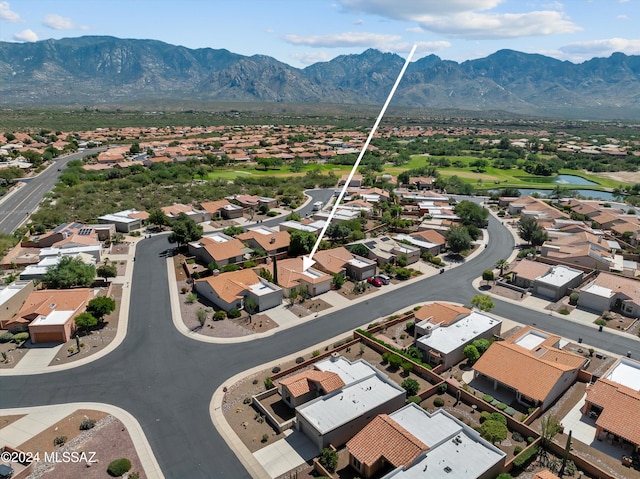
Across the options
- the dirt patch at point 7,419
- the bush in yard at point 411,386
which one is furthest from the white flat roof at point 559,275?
the dirt patch at point 7,419

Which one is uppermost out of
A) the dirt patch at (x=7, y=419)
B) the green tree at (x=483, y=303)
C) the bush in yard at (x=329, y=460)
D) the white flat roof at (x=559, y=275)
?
the white flat roof at (x=559, y=275)

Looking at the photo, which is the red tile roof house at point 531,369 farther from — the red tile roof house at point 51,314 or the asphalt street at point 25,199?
the asphalt street at point 25,199

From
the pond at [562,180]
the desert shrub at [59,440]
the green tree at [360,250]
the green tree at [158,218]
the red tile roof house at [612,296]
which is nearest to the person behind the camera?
the desert shrub at [59,440]

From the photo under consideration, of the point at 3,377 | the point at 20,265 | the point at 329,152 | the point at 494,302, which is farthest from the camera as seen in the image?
the point at 329,152

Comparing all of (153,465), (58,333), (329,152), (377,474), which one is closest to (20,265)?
(58,333)

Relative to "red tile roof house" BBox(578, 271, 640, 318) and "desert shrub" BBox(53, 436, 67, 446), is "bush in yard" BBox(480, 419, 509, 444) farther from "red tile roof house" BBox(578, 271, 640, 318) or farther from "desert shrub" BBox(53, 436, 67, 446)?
"desert shrub" BBox(53, 436, 67, 446)

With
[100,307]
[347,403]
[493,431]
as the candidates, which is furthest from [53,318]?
[493,431]

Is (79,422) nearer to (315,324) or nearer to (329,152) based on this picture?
(315,324)
